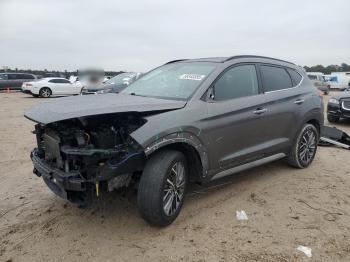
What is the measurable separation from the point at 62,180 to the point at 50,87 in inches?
887

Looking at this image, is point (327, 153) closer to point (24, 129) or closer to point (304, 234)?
point (304, 234)

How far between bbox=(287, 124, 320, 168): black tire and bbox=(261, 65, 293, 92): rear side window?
0.81m

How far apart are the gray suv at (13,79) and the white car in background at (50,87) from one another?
5463 millimetres

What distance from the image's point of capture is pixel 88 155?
3.49 m

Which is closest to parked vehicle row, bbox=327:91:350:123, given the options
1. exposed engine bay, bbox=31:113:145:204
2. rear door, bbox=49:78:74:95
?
exposed engine bay, bbox=31:113:145:204

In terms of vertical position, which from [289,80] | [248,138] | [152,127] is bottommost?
[248,138]

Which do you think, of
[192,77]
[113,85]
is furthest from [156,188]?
[113,85]

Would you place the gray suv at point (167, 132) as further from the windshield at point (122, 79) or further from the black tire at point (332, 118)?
the windshield at point (122, 79)

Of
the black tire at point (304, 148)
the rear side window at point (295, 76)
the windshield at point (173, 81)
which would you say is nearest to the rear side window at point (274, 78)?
the rear side window at point (295, 76)

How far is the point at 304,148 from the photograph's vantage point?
6.05 m

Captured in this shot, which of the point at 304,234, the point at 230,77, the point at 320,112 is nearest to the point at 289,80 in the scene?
the point at 320,112

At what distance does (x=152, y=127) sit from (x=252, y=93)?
1838 mm

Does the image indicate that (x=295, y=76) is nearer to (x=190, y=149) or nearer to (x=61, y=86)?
(x=190, y=149)

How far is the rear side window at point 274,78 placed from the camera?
5284 millimetres
